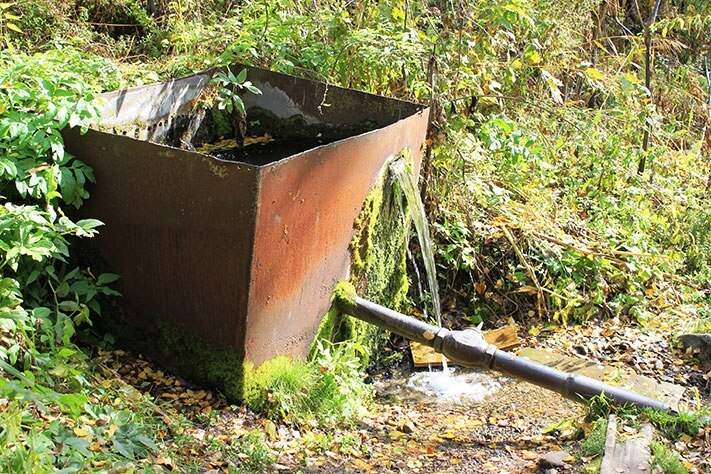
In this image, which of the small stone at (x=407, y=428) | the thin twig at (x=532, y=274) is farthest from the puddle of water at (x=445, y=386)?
the thin twig at (x=532, y=274)

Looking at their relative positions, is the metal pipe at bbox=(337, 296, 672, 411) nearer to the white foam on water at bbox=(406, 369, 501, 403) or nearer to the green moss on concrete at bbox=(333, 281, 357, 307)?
the green moss on concrete at bbox=(333, 281, 357, 307)

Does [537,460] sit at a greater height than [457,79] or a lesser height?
lesser

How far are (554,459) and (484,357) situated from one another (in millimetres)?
702

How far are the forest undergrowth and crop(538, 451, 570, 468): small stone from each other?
1.01m

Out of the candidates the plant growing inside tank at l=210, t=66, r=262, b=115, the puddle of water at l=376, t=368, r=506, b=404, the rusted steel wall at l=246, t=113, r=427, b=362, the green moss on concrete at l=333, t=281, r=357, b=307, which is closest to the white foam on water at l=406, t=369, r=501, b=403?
the puddle of water at l=376, t=368, r=506, b=404

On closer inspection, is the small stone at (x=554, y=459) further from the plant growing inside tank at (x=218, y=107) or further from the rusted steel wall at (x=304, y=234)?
the plant growing inside tank at (x=218, y=107)

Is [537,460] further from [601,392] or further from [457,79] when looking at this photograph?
[457,79]

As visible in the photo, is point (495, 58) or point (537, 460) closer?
point (537, 460)

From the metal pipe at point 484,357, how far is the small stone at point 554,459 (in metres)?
0.39

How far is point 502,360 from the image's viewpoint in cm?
400

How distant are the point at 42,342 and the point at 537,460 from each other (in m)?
2.30

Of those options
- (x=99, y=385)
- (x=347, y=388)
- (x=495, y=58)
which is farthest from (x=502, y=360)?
(x=495, y=58)

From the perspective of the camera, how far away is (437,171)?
558 centimetres

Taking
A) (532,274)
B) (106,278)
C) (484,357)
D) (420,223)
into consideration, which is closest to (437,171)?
(420,223)
